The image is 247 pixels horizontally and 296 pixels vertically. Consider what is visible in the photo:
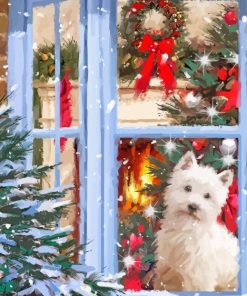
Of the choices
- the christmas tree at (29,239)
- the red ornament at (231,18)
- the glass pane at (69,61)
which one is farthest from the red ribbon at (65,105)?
the christmas tree at (29,239)

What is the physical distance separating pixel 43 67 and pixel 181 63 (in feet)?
2.29

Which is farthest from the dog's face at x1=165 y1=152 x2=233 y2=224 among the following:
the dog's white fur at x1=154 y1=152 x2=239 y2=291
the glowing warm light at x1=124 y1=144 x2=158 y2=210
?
the glowing warm light at x1=124 y1=144 x2=158 y2=210

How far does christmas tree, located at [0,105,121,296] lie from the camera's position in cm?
241

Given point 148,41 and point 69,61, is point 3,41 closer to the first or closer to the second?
point 69,61

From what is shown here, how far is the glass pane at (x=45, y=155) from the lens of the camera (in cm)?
402

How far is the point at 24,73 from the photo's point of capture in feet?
13.5

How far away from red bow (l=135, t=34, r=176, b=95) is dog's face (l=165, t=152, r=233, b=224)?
34 cm

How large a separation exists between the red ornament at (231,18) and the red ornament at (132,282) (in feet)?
3.88

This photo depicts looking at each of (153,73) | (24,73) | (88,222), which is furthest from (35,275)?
(24,73)

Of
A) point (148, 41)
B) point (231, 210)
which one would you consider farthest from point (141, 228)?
point (148, 41)

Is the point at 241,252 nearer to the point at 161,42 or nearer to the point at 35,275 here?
the point at 161,42

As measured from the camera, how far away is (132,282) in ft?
12.4

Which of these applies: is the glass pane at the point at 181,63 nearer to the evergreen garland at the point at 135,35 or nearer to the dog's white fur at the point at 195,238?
the evergreen garland at the point at 135,35

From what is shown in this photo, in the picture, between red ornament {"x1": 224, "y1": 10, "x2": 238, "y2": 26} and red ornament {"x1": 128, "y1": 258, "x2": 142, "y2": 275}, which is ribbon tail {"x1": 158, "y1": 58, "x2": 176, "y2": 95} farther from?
red ornament {"x1": 128, "y1": 258, "x2": 142, "y2": 275}
